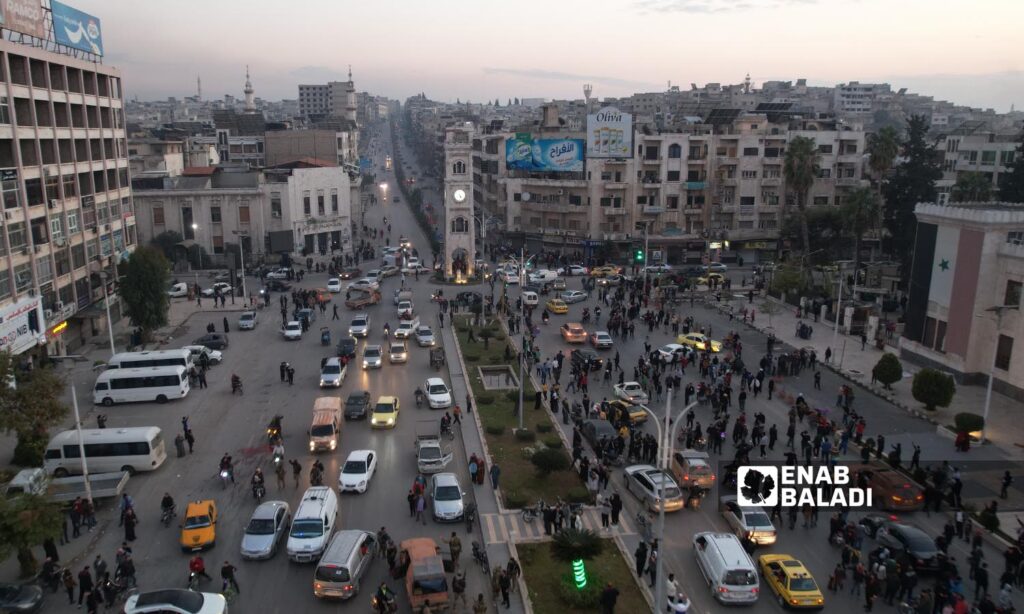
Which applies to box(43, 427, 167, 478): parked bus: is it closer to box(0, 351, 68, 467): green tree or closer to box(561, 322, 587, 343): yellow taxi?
box(0, 351, 68, 467): green tree

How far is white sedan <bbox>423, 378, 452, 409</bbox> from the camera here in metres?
33.2

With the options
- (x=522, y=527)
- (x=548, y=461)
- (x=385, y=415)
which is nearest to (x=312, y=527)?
(x=522, y=527)

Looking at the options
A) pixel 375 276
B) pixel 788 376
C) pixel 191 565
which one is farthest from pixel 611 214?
pixel 191 565

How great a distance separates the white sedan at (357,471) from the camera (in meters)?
24.8

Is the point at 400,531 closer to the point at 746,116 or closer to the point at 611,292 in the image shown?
the point at 611,292

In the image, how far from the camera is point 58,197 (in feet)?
131

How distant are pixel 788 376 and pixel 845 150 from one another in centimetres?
4472

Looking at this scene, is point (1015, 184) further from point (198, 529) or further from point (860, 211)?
point (198, 529)

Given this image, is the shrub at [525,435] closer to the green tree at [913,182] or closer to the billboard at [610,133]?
the green tree at [913,182]

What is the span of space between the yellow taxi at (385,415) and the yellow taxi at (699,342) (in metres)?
17.8

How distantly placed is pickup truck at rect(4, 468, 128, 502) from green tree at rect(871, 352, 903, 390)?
3165cm

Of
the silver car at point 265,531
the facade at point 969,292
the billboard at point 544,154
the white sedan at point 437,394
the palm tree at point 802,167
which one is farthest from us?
the billboard at point 544,154

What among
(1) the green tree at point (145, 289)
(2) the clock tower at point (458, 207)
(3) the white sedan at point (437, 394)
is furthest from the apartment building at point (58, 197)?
(2) the clock tower at point (458, 207)

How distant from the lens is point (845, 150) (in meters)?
74.1
